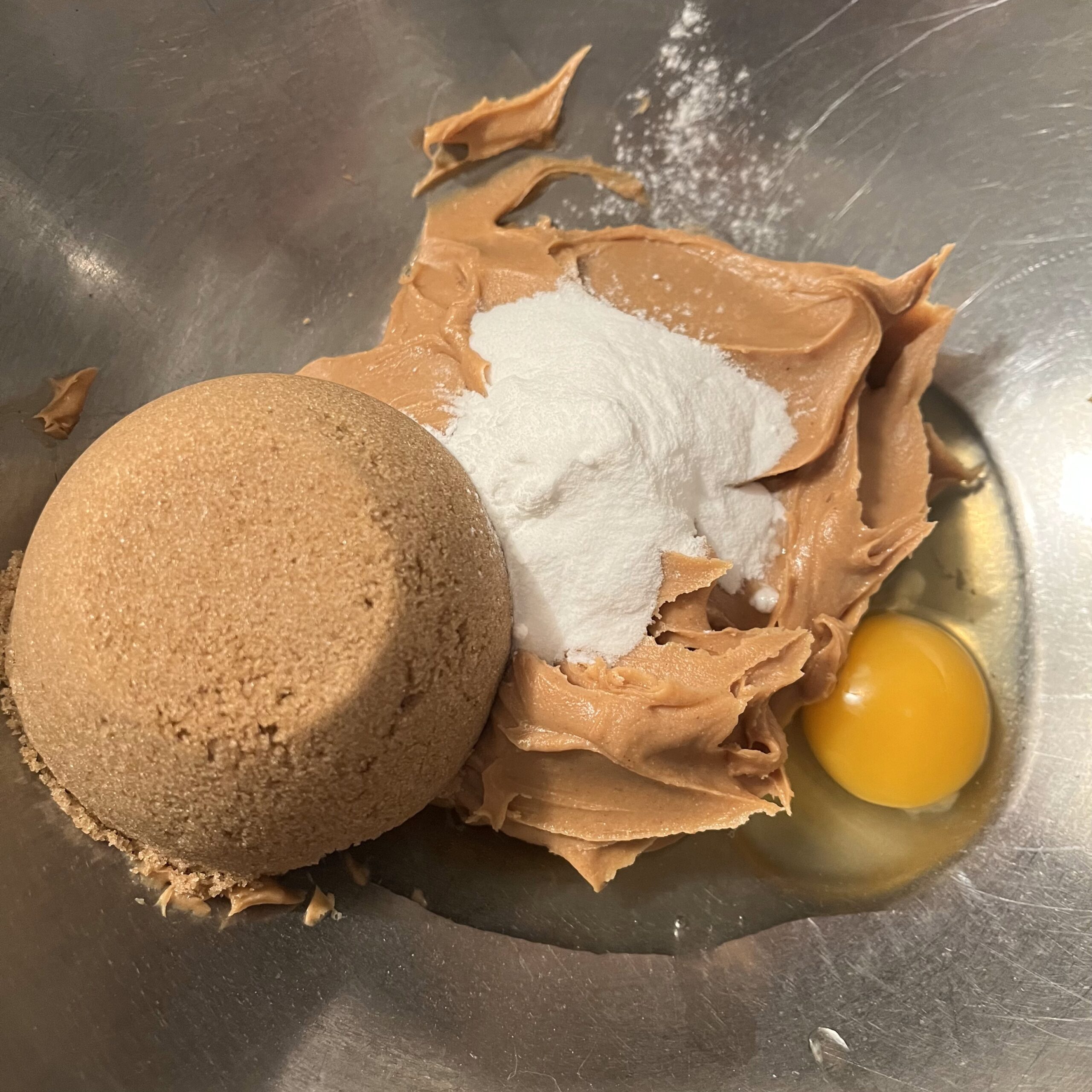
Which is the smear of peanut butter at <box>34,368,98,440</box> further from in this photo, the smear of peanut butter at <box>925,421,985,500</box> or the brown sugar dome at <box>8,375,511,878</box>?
the smear of peanut butter at <box>925,421,985,500</box>

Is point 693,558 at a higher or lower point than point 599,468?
lower

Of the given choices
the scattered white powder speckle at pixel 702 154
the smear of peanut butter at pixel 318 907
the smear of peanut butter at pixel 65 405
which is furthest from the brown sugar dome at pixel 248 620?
the scattered white powder speckle at pixel 702 154

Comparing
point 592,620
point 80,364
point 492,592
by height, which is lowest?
point 592,620

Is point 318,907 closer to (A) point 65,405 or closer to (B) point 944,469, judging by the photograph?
(A) point 65,405

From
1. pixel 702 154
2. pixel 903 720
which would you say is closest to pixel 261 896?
pixel 903 720

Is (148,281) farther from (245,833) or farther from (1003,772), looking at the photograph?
(1003,772)

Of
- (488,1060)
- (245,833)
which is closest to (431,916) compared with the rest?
(488,1060)
